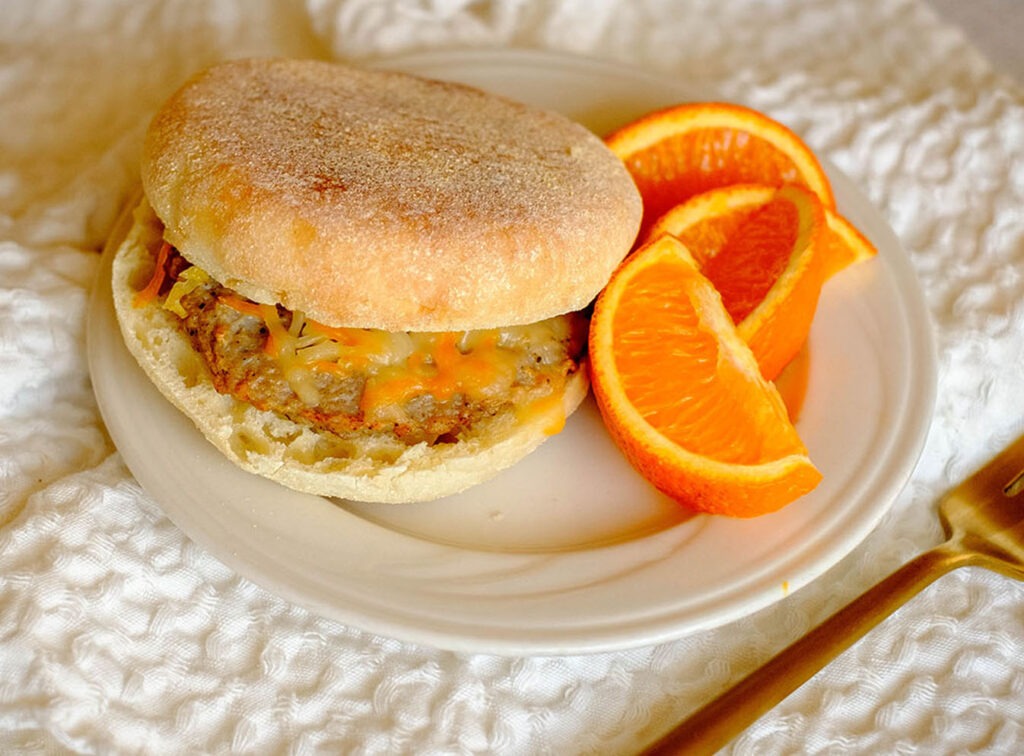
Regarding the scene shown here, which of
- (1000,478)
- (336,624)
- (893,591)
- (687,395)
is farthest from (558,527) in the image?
(1000,478)

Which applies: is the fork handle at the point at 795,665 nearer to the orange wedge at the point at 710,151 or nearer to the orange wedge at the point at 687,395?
the orange wedge at the point at 687,395

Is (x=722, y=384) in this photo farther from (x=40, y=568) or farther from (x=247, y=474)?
(x=40, y=568)

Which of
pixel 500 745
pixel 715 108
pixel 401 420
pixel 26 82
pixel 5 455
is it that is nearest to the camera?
pixel 500 745

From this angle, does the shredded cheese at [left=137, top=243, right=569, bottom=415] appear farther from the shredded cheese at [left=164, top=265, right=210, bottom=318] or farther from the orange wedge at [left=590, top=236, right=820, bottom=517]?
the orange wedge at [left=590, top=236, right=820, bottom=517]

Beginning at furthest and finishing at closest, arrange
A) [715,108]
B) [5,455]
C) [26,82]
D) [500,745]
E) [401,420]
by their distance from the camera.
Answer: [26,82] → [715,108] → [5,455] → [401,420] → [500,745]

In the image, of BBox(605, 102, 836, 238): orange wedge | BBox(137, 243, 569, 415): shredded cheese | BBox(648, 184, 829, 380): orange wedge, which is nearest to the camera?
BBox(137, 243, 569, 415): shredded cheese

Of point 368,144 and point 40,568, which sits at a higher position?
point 368,144

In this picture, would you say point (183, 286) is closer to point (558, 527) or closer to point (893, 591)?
point (558, 527)

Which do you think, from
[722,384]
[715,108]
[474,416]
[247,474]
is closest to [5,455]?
[247,474]

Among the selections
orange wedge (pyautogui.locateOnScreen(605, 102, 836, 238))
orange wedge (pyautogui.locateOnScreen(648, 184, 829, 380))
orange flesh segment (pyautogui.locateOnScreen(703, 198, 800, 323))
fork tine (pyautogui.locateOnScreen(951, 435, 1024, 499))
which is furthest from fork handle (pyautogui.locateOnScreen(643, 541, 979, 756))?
orange wedge (pyautogui.locateOnScreen(605, 102, 836, 238))
